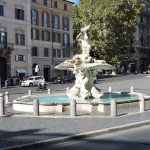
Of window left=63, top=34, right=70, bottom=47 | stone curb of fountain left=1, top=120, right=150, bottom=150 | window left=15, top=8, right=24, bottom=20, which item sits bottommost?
stone curb of fountain left=1, top=120, right=150, bottom=150

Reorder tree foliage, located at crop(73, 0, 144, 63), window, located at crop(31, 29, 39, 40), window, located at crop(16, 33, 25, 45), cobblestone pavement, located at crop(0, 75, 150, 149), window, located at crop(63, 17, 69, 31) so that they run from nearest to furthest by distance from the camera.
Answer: cobblestone pavement, located at crop(0, 75, 150, 149) < window, located at crop(16, 33, 25, 45) < window, located at crop(31, 29, 39, 40) < window, located at crop(63, 17, 69, 31) < tree foliage, located at crop(73, 0, 144, 63)

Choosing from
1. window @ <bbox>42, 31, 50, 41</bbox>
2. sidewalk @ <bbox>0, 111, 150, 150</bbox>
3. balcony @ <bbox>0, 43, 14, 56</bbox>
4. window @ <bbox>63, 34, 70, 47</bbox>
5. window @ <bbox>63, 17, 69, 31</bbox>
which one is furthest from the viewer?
window @ <bbox>63, 34, 70, 47</bbox>

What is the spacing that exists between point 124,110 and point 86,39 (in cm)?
557

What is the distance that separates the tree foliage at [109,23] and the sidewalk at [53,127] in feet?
188

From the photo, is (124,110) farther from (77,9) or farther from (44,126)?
(77,9)

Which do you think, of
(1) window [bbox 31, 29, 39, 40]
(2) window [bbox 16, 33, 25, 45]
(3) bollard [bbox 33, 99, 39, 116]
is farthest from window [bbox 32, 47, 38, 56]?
(3) bollard [bbox 33, 99, 39, 116]

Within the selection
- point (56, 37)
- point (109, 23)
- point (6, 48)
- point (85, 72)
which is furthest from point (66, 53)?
point (85, 72)

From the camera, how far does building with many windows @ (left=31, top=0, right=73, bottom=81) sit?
6769 centimetres

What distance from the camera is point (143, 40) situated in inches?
4594

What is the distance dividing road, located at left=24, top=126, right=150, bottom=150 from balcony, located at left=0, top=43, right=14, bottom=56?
149 ft

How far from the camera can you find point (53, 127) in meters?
15.1

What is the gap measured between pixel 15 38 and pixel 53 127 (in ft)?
155

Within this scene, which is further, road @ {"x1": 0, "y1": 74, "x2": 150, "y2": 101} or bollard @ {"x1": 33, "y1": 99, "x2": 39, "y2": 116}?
road @ {"x1": 0, "y1": 74, "x2": 150, "y2": 101}

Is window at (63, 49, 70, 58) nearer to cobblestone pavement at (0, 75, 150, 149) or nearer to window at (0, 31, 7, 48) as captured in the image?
window at (0, 31, 7, 48)
